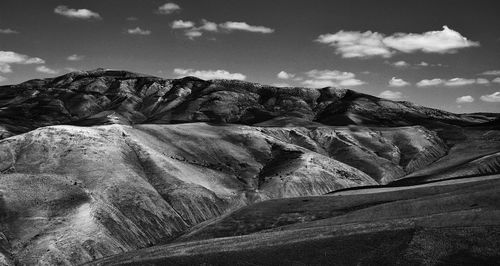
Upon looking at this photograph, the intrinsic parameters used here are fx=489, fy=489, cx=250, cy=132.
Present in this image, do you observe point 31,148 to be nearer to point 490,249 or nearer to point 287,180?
point 287,180

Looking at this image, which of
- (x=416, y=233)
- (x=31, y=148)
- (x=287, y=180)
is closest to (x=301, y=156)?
(x=287, y=180)

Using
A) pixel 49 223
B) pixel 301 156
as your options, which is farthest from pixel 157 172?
pixel 301 156

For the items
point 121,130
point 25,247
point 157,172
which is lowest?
point 25,247

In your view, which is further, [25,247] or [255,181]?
[255,181]

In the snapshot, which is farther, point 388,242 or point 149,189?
point 149,189

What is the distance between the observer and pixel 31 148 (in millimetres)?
142375

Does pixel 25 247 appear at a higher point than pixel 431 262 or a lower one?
lower

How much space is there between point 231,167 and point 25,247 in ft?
296

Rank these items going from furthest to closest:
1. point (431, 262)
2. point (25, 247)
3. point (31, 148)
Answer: point (31, 148) → point (25, 247) → point (431, 262)

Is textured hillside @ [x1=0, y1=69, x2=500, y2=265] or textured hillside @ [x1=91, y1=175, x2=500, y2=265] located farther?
textured hillside @ [x1=0, y1=69, x2=500, y2=265]

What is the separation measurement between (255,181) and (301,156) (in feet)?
96.9

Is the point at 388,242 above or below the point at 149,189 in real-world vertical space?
above

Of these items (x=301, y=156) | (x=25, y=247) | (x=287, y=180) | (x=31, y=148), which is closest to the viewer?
(x=25, y=247)

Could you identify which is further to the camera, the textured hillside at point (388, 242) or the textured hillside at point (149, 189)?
the textured hillside at point (149, 189)
